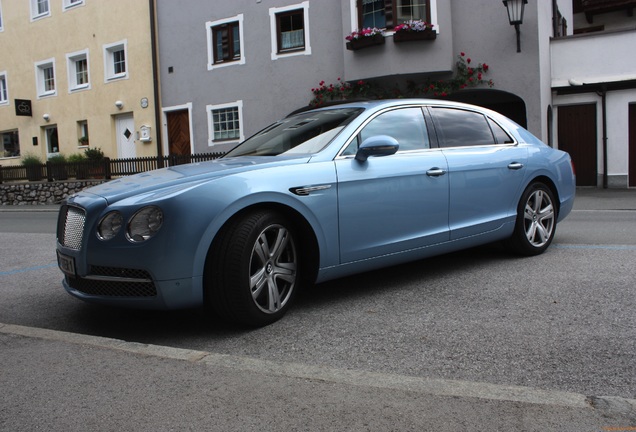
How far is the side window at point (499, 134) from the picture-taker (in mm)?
5871

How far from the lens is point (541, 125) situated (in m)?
16.1

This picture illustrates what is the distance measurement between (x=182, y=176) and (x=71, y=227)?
811 millimetres

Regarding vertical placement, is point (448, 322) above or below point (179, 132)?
below

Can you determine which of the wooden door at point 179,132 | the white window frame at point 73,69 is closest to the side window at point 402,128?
the wooden door at point 179,132

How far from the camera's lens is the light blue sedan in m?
3.67

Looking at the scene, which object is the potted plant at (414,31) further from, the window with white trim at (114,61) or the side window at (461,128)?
the window with white trim at (114,61)

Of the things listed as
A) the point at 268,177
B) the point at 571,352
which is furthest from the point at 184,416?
the point at 571,352

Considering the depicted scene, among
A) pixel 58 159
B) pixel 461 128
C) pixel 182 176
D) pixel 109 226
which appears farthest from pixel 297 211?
pixel 58 159

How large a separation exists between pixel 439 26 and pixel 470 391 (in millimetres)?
14832

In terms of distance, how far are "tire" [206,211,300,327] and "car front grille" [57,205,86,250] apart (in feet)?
2.89

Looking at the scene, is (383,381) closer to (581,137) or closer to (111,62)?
(581,137)

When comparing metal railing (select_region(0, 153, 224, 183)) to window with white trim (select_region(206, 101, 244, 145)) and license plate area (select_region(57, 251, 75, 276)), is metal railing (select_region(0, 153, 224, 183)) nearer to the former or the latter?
window with white trim (select_region(206, 101, 244, 145))

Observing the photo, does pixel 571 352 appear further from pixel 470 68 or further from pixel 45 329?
pixel 470 68

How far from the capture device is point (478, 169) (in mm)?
5355
